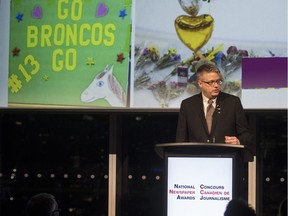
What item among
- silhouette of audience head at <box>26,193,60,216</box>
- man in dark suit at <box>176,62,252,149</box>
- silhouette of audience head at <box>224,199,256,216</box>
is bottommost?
silhouette of audience head at <box>26,193,60,216</box>

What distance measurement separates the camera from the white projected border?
4.36m

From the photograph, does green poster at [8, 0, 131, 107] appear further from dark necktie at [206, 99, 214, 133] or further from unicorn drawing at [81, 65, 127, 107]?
dark necktie at [206, 99, 214, 133]

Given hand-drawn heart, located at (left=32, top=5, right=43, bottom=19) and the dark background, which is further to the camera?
the dark background

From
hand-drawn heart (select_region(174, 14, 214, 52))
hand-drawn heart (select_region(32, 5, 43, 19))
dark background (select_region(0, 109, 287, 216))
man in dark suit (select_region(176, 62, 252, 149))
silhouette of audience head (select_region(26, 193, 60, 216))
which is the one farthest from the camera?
dark background (select_region(0, 109, 287, 216))

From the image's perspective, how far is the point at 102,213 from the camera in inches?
260

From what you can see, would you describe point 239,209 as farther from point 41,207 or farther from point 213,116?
point 213,116

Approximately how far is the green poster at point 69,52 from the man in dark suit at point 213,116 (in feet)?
3.97

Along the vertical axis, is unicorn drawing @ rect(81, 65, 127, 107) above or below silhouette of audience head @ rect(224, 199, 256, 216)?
above

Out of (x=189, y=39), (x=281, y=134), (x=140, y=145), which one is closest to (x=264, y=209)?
(x=281, y=134)

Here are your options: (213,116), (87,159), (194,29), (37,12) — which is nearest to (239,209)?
(213,116)

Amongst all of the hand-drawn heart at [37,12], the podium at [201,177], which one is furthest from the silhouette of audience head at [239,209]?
the hand-drawn heart at [37,12]

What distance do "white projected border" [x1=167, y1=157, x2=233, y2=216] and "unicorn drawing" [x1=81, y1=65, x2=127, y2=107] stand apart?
1.70m

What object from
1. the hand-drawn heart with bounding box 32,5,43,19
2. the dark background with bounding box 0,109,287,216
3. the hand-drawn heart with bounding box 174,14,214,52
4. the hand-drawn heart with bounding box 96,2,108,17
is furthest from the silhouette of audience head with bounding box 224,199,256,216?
the hand-drawn heart with bounding box 32,5,43,19

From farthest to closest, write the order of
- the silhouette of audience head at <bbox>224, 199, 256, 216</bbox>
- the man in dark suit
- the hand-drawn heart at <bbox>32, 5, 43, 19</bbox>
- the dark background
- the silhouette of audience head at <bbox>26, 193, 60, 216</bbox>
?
the dark background, the hand-drawn heart at <bbox>32, 5, 43, 19</bbox>, the man in dark suit, the silhouette of audience head at <bbox>26, 193, 60, 216</bbox>, the silhouette of audience head at <bbox>224, 199, 256, 216</bbox>
